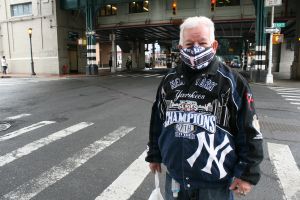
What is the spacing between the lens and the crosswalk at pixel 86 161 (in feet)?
14.6

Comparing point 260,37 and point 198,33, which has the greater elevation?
point 260,37

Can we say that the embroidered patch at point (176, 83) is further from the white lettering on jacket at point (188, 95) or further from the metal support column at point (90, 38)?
the metal support column at point (90, 38)

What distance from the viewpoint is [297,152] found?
632 cm

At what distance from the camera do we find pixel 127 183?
4758mm

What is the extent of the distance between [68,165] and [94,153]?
74cm

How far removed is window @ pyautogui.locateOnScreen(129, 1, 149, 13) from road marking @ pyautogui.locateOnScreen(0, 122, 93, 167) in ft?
86.4

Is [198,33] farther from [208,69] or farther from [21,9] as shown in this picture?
[21,9]

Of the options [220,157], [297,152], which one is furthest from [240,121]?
[297,152]

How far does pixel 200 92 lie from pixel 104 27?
35309 millimetres

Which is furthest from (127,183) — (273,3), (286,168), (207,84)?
(273,3)

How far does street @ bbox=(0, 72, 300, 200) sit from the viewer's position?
454 centimetres

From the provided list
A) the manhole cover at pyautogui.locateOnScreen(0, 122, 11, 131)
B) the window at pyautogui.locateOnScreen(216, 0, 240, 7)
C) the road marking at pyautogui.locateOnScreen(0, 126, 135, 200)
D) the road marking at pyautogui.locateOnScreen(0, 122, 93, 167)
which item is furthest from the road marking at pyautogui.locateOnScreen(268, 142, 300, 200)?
the window at pyautogui.locateOnScreen(216, 0, 240, 7)

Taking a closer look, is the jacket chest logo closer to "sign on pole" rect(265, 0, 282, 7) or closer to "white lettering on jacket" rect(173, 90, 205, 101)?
"white lettering on jacket" rect(173, 90, 205, 101)

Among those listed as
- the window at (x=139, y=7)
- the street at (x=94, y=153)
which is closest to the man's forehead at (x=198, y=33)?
the street at (x=94, y=153)
